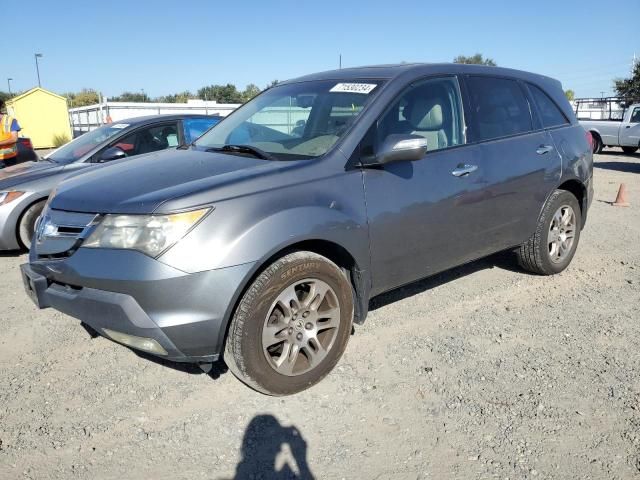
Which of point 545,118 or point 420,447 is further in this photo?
point 545,118

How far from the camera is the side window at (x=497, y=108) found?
13.6ft

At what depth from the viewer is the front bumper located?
263cm

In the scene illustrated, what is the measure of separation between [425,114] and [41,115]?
25.7 meters

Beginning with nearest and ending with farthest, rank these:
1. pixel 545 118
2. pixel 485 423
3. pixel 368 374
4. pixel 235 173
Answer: pixel 485 423 < pixel 235 173 < pixel 368 374 < pixel 545 118

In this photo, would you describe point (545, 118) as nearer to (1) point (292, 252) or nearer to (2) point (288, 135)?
(2) point (288, 135)

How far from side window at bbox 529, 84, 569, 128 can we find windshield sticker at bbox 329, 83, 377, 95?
77.6 inches

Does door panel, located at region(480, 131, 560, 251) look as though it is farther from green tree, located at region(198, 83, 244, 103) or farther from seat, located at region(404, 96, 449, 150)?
green tree, located at region(198, 83, 244, 103)

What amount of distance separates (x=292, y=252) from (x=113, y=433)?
1.33 metres

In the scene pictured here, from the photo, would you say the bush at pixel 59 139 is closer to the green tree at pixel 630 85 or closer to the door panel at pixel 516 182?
the door panel at pixel 516 182

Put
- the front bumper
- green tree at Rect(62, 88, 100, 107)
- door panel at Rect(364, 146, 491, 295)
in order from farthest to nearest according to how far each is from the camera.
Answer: green tree at Rect(62, 88, 100, 107) → door panel at Rect(364, 146, 491, 295) → the front bumper

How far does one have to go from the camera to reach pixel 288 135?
145 inches

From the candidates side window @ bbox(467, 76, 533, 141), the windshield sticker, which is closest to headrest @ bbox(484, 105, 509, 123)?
side window @ bbox(467, 76, 533, 141)

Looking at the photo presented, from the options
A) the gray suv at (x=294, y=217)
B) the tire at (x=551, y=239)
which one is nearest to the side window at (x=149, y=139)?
the gray suv at (x=294, y=217)

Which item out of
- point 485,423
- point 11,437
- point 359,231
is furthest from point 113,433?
point 485,423
